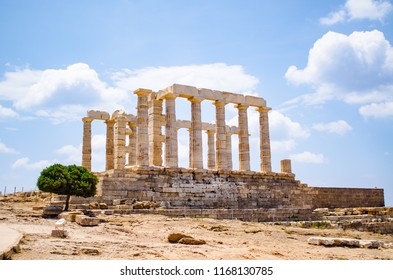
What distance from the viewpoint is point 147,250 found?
1113cm

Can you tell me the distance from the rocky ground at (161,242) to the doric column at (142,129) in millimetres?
10099

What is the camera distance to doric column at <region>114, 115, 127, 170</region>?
32156 mm

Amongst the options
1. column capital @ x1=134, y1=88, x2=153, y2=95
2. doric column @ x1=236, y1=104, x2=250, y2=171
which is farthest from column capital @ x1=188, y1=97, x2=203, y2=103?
doric column @ x1=236, y1=104, x2=250, y2=171

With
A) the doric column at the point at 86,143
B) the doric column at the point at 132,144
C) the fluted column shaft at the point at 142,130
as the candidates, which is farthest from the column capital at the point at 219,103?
the doric column at the point at 86,143

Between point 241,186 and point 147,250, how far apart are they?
69.9 ft

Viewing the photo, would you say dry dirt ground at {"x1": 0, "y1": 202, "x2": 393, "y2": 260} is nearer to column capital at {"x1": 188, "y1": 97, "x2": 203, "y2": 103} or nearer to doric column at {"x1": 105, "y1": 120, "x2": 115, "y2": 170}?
column capital at {"x1": 188, "y1": 97, "x2": 203, "y2": 103}

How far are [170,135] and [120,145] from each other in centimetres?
444

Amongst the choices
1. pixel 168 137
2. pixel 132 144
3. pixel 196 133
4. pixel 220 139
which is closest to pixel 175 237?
pixel 168 137

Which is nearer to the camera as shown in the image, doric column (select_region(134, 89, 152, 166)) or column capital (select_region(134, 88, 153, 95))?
doric column (select_region(134, 89, 152, 166))

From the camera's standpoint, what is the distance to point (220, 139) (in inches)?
1320

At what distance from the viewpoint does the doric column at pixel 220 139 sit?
110 ft

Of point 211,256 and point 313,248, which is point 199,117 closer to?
point 313,248
